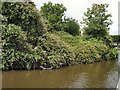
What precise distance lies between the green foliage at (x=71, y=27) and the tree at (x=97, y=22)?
950 millimetres

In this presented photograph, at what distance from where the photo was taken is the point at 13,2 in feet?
61.3

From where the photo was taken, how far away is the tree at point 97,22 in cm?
2926

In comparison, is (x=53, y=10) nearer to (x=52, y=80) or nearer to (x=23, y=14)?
(x=23, y=14)

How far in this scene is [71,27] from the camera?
30.1 metres

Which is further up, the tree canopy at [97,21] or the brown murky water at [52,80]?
the tree canopy at [97,21]

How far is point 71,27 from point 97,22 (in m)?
2.89

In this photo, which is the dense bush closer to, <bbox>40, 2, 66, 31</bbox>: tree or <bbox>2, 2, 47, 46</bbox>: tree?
<bbox>2, 2, 47, 46</bbox>: tree

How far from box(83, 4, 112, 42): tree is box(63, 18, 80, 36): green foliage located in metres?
0.95

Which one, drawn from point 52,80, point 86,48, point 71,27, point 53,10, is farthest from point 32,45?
point 53,10

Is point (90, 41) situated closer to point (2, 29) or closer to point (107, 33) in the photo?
point (107, 33)

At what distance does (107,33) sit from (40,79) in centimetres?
1605

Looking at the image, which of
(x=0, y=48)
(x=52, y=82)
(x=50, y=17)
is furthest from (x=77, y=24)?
(x=52, y=82)

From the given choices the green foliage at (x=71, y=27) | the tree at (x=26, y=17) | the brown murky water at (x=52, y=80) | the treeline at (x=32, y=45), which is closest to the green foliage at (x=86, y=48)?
the treeline at (x=32, y=45)

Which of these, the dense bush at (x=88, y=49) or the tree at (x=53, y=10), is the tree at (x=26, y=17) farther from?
the tree at (x=53, y=10)
